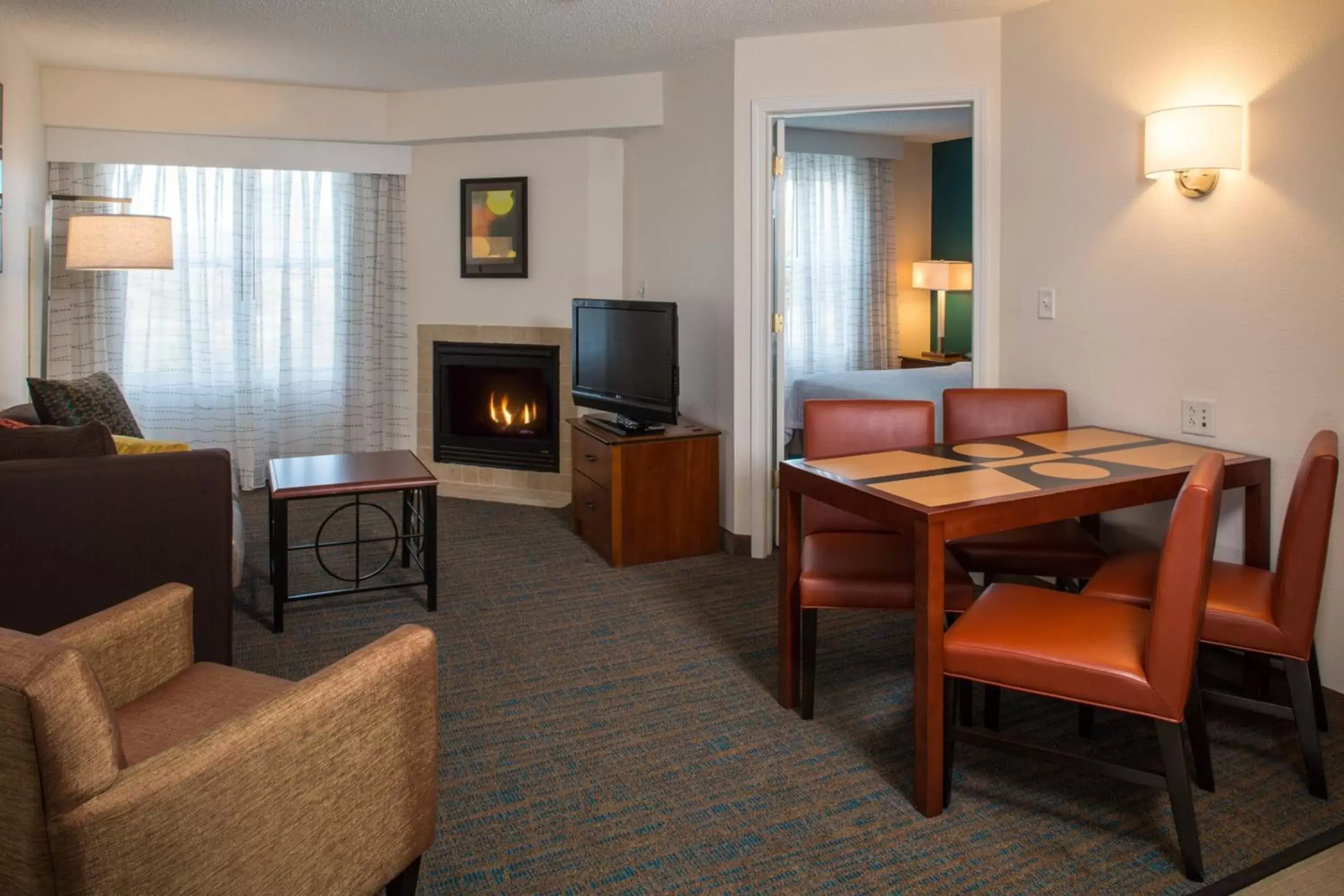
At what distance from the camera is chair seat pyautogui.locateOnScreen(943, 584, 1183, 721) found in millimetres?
2090

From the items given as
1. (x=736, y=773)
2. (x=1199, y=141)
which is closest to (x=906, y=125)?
(x=1199, y=141)

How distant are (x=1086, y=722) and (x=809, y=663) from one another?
29.4 inches

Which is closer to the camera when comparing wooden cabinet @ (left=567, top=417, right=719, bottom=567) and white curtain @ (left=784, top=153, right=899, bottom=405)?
wooden cabinet @ (left=567, top=417, right=719, bottom=567)

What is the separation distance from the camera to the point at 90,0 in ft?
13.2

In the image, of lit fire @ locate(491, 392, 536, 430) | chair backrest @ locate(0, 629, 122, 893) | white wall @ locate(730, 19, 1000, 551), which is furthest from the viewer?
lit fire @ locate(491, 392, 536, 430)

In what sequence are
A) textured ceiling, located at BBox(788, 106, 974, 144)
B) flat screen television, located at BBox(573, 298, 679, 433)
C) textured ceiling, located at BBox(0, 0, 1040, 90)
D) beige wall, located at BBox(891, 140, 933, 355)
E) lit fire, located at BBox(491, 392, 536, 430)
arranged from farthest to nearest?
beige wall, located at BBox(891, 140, 933, 355) < textured ceiling, located at BBox(788, 106, 974, 144) < lit fire, located at BBox(491, 392, 536, 430) < flat screen television, located at BBox(573, 298, 679, 433) < textured ceiling, located at BBox(0, 0, 1040, 90)

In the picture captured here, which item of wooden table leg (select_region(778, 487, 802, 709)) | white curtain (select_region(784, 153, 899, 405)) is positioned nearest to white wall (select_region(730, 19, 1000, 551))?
wooden table leg (select_region(778, 487, 802, 709))

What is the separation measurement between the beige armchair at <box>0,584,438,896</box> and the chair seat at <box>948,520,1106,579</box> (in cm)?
194

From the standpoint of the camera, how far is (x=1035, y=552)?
3160mm

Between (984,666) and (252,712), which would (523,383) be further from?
(252,712)

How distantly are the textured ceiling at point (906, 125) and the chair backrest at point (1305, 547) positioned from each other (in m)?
4.60

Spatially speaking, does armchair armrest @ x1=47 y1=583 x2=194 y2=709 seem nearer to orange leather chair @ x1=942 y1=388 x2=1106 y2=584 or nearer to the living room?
the living room

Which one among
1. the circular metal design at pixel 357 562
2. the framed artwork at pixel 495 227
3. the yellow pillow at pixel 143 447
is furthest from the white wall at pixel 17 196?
the framed artwork at pixel 495 227

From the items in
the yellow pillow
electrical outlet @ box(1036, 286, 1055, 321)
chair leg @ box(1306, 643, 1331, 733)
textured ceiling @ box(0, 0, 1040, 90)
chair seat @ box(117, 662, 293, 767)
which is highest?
textured ceiling @ box(0, 0, 1040, 90)
